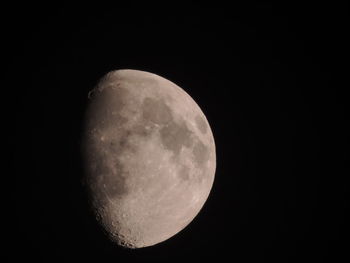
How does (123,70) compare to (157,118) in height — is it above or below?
above

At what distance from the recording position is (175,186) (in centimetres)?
340

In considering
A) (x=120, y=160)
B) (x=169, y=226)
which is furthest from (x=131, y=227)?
(x=120, y=160)

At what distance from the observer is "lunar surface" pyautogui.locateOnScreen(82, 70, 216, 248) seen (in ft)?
10.5

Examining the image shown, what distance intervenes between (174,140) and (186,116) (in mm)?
399

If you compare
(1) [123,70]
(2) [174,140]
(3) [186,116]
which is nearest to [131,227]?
(2) [174,140]

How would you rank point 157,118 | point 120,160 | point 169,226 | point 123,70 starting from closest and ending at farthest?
point 120,160 < point 157,118 < point 169,226 < point 123,70

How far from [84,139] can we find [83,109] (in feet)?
1.17

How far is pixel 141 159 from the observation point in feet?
10.4

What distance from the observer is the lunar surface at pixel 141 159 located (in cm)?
319

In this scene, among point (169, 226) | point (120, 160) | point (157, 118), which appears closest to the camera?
point (120, 160)

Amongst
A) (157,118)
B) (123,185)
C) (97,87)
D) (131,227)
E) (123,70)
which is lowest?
(131,227)

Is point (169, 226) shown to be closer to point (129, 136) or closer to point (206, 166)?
point (206, 166)

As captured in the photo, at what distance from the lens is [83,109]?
11.3 ft

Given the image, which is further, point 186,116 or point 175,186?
point 186,116
